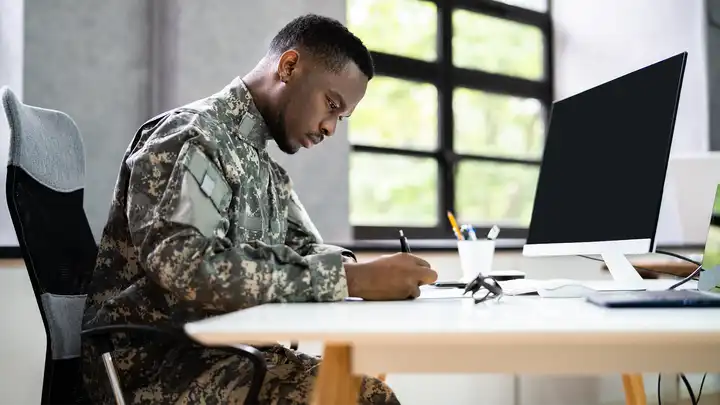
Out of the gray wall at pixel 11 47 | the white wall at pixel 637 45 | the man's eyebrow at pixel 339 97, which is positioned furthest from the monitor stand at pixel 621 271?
the white wall at pixel 637 45

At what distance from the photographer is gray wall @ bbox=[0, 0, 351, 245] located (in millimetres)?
1859

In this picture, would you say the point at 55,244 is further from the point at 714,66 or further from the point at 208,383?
the point at 714,66

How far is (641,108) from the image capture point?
52.3 inches

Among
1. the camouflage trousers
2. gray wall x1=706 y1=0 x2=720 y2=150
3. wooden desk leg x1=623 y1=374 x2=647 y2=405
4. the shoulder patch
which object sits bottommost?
wooden desk leg x1=623 y1=374 x2=647 y2=405

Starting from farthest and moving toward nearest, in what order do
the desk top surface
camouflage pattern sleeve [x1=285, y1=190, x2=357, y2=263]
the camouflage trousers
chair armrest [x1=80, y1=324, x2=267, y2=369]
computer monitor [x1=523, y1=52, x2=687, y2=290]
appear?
camouflage pattern sleeve [x1=285, y1=190, x2=357, y2=263] < computer monitor [x1=523, y1=52, x2=687, y2=290] < the camouflage trousers < chair armrest [x1=80, y1=324, x2=267, y2=369] < the desk top surface

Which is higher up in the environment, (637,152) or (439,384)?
(637,152)

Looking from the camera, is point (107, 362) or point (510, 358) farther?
point (107, 362)

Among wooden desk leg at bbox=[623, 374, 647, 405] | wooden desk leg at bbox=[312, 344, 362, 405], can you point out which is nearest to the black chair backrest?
wooden desk leg at bbox=[312, 344, 362, 405]

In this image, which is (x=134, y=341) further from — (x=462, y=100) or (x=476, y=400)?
(x=462, y=100)

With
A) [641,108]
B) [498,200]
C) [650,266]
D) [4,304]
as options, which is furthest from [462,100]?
[4,304]

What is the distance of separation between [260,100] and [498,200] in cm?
196

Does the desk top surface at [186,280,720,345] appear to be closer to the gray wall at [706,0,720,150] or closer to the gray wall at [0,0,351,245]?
the gray wall at [0,0,351,245]

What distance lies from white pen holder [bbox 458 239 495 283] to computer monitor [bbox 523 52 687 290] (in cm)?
9

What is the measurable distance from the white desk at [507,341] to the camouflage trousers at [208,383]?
308 mm
